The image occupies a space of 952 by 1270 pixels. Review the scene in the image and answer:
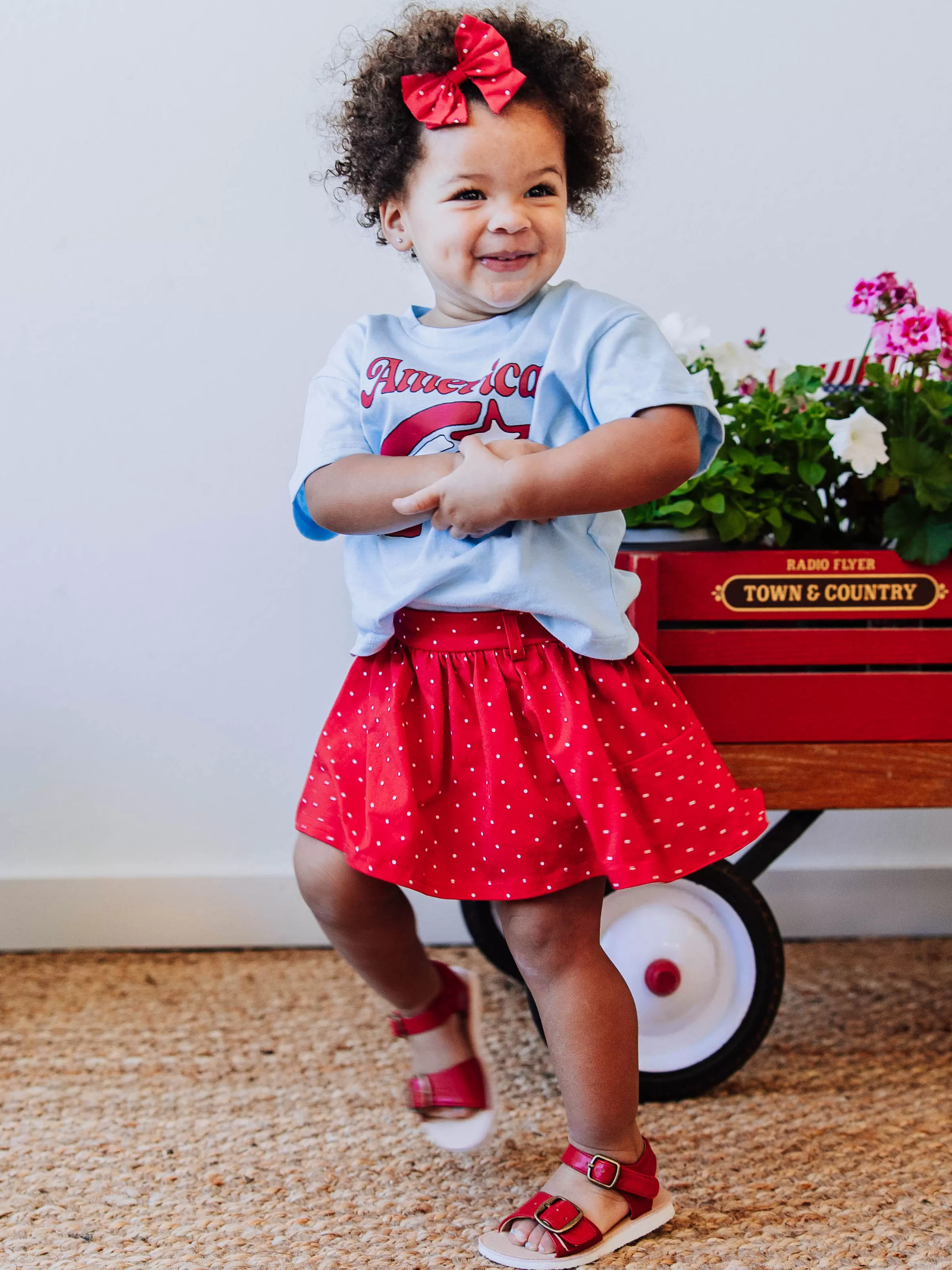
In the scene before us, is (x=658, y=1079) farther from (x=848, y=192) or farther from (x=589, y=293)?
(x=848, y=192)

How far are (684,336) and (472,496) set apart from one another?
561 millimetres

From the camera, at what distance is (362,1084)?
133 centimetres

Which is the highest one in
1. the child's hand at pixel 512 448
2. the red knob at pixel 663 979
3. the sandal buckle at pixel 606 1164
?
the child's hand at pixel 512 448

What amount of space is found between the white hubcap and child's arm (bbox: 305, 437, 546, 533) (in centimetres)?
52

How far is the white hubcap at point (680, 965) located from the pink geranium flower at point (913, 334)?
0.62 metres

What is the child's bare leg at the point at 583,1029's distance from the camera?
0.99 meters

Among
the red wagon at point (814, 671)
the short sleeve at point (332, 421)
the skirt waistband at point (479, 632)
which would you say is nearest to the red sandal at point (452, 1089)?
the red wagon at point (814, 671)

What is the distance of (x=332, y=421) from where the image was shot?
104cm

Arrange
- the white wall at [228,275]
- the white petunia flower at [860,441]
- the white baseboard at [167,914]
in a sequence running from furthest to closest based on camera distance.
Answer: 1. the white baseboard at [167,914]
2. the white wall at [228,275]
3. the white petunia flower at [860,441]

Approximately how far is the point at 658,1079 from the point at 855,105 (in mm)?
1336

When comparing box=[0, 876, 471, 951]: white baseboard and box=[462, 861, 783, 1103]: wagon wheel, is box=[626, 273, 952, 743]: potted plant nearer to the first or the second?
box=[462, 861, 783, 1103]: wagon wheel

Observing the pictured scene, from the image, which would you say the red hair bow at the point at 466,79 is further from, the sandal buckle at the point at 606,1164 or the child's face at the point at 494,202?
the sandal buckle at the point at 606,1164

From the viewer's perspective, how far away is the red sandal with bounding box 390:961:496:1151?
110 centimetres

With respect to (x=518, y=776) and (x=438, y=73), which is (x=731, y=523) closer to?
(x=518, y=776)
